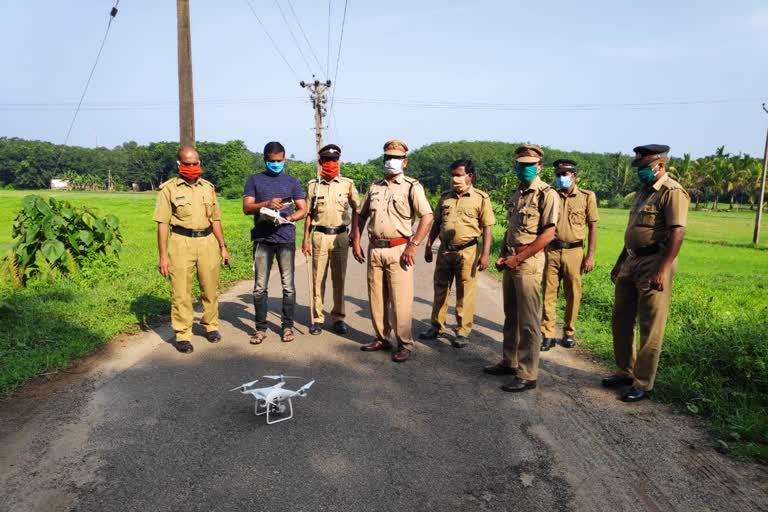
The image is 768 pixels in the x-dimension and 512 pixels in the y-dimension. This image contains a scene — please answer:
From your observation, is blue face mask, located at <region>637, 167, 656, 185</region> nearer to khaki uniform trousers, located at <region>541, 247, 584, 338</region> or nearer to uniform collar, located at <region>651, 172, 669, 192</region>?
uniform collar, located at <region>651, 172, 669, 192</region>

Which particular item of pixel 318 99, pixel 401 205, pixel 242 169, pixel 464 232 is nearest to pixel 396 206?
pixel 401 205

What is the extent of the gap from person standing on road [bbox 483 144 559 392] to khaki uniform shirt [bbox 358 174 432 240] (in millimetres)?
948

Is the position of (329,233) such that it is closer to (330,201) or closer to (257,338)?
(330,201)

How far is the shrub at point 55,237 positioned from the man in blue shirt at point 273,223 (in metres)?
4.11

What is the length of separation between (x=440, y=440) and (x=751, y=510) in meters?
1.73

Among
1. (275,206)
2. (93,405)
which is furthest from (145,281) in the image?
(93,405)

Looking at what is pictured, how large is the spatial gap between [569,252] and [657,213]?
1.83m

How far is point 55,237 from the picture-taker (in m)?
8.02

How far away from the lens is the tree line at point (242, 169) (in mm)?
66812

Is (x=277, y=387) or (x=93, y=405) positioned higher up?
(x=277, y=387)

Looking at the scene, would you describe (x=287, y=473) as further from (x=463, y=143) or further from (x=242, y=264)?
(x=463, y=143)

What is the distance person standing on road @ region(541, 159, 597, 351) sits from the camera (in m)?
5.87

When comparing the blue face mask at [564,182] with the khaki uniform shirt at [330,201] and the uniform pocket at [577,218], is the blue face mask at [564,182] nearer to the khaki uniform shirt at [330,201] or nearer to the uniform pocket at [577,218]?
the uniform pocket at [577,218]

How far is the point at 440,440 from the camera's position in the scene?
3.46 metres
